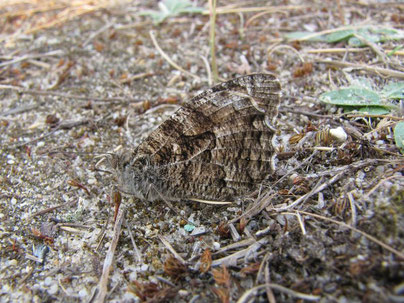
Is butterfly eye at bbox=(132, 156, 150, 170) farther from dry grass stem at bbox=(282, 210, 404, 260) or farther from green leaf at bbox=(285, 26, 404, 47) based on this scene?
green leaf at bbox=(285, 26, 404, 47)

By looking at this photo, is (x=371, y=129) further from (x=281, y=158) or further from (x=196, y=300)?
(x=196, y=300)

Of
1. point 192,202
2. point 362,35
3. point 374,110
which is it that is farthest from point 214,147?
point 362,35

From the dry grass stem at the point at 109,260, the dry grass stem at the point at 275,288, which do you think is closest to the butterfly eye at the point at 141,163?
the dry grass stem at the point at 109,260

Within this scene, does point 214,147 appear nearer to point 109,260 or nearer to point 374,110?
point 109,260

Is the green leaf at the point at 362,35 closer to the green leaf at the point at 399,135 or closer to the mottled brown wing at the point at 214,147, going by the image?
the green leaf at the point at 399,135

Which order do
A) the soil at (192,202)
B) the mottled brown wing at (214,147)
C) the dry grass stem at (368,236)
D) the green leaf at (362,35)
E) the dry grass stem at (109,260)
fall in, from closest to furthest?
the dry grass stem at (368,236), the soil at (192,202), the dry grass stem at (109,260), the mottled brown wing at (214,147), the green leaf at (362,35)

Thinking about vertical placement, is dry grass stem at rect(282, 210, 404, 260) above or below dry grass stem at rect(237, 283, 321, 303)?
above

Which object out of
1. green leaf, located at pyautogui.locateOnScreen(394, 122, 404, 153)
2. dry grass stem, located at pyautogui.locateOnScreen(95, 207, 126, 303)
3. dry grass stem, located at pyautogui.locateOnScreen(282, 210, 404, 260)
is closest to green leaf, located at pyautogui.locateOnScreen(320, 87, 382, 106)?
green leaf, located at pyautogui.locateOnScreen(394, 122, 404, 153)
